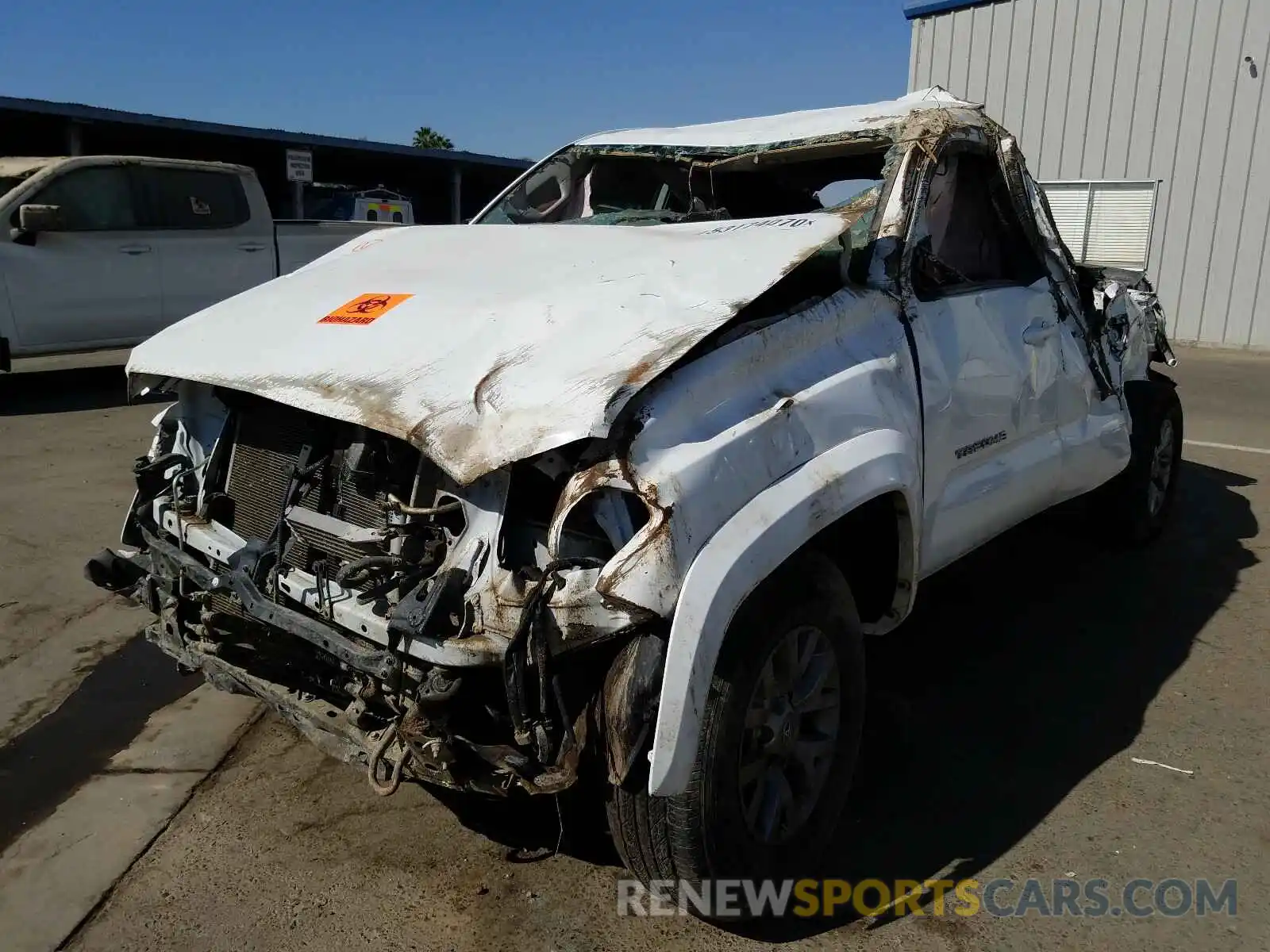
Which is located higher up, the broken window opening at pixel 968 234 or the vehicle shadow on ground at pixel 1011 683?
the broken window opening at pixel 968 234

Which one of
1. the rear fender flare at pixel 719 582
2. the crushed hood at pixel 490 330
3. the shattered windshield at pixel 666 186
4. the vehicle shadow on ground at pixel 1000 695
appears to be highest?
the shattered windshield at pixel 666 186

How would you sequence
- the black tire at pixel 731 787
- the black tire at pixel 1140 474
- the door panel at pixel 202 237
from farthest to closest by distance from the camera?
the door panel at pixel 202 237
the black tire at pixel 1140 474
the black tire at pixel 731 787

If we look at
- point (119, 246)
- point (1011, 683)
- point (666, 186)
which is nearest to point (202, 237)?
point (119, 246)

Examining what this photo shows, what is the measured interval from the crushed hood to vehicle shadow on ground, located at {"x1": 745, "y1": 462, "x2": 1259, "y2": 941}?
1365mm

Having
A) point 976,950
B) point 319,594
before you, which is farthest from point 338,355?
point 976,950

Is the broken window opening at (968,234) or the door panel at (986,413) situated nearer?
the door panel at (986,413)

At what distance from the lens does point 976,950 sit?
249 centimetres

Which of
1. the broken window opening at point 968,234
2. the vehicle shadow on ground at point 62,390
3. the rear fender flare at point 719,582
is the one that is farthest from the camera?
the vehicle shadow on ground at point 62,390

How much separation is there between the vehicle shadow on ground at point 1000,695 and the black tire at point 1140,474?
139 mm

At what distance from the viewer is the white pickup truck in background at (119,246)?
8820 millimetres

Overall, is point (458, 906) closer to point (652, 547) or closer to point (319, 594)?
point (319, 594)

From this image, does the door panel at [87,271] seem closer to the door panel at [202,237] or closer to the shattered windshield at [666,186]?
the door panel at [202,237]

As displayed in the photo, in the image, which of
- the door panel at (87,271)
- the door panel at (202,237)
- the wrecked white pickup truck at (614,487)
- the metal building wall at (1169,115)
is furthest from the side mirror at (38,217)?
the metal building wall at (1169,115)
